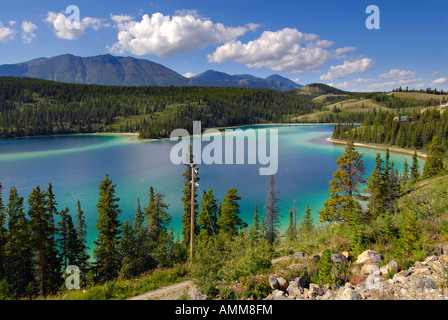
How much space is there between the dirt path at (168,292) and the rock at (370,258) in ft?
21.2

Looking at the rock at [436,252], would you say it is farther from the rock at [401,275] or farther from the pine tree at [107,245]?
the pine tree at [107,245]

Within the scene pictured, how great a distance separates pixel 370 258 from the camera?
8422 mm

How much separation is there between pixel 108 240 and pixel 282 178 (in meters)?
37.2

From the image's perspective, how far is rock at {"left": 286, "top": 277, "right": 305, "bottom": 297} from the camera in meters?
7.41

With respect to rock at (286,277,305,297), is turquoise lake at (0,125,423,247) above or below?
below

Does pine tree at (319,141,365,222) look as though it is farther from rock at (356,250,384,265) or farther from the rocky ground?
the rocky ground

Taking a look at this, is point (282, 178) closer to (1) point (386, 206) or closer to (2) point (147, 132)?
(1) point (386, 206)

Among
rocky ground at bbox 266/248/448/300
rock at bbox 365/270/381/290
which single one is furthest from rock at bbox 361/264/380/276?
rock at bbox 365/270/381/290

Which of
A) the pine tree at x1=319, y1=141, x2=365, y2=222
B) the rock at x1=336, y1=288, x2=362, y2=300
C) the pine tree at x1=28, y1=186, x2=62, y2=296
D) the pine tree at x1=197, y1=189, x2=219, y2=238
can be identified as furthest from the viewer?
the pine tree at x1=197, y1=189, x2=219, y2=238

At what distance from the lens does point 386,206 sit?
26.5 metres

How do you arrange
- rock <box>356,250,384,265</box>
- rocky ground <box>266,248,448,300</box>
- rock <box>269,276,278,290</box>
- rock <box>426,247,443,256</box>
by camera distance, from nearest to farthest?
1. rocky ground <box>266,248,448,300</box>
2. rock <box>426,247,443,256</box>
3. rock <box>269,276,278,290</box>
4. rock <box>356,250,384,265</box>

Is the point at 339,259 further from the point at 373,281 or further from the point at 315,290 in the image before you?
the point at 315,290

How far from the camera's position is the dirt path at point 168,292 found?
9973 mm
